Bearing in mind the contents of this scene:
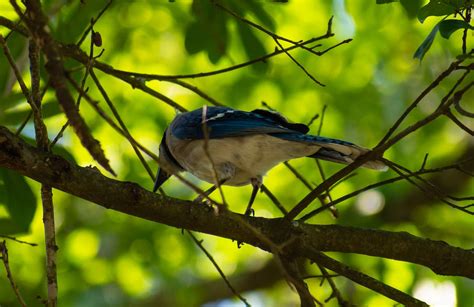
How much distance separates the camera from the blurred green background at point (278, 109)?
7.76m

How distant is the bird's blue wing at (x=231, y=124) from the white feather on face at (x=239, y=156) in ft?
0.16

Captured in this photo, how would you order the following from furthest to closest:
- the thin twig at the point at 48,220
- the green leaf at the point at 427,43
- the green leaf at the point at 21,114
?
the green leaf at the point at 21,114
the green leaf at the point at 427,43
the thin twig at the point at 48,220

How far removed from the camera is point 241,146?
504 centimetres

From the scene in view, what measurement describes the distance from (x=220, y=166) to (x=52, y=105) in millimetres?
1193

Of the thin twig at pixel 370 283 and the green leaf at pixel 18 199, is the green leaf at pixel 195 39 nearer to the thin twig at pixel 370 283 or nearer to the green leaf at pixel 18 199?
the green leaf at pixel 18 199

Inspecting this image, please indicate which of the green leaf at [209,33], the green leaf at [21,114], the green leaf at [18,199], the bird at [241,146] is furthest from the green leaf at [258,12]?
the green leaf at [18,199]

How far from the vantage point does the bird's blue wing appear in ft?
16.3

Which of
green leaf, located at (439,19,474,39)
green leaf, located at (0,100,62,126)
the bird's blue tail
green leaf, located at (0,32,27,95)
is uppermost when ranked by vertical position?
green leaf, located at (0,32,27,95)

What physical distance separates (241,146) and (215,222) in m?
1.41

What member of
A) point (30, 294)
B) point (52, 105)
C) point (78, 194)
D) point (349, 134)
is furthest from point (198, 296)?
point (78, 194)

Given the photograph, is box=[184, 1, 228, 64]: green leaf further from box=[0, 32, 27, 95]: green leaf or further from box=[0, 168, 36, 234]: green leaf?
box=[0, 168, 36, 234]: green leaf

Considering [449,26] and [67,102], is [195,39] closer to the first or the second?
[449,26]

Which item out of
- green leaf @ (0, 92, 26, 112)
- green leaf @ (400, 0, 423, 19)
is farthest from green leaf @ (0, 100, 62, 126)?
green leaf @ (400, 0, 423, 19)

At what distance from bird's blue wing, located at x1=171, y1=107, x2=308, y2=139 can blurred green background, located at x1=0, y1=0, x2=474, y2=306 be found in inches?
74.2
